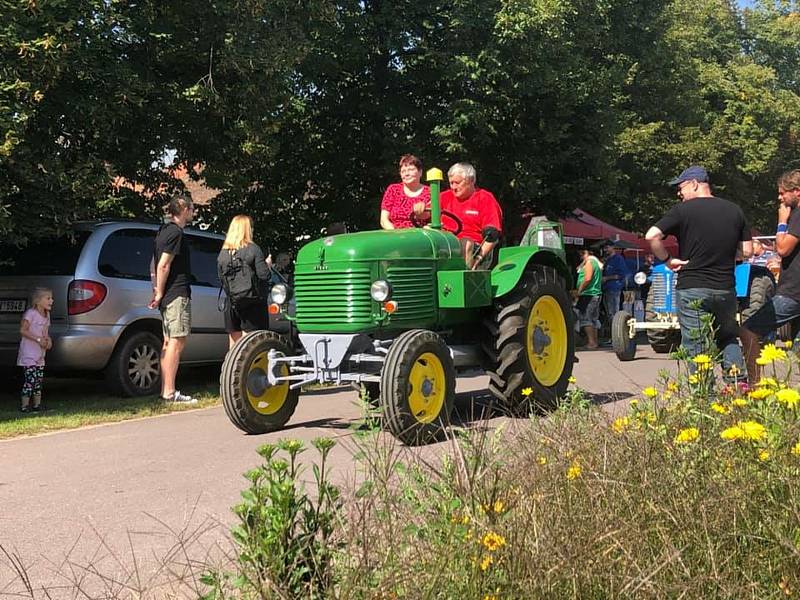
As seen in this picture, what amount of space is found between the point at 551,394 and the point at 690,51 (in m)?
35.0

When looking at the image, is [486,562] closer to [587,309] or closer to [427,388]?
[427,388]

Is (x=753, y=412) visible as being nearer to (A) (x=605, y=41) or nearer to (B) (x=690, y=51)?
(A) (x=605, y=41)

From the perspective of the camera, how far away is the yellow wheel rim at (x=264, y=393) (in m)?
6.86

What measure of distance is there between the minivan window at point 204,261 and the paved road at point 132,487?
2.52 m

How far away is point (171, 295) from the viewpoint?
8961 millimetres

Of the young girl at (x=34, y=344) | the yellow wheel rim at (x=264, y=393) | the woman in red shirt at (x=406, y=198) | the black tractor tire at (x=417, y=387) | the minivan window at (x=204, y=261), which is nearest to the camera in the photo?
the black tractor tire at (x=417, y=387)

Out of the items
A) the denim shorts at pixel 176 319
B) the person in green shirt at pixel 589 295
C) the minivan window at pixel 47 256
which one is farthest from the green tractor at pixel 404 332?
the person in green shirt at pixel 589 295

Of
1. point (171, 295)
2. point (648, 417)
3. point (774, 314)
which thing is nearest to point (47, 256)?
point (171, 295)

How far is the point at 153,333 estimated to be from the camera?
9750 mm

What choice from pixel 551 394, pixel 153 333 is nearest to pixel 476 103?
Result: pixel 153 333

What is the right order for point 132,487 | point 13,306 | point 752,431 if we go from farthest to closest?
point 13,306, point 132,487, point 752,431

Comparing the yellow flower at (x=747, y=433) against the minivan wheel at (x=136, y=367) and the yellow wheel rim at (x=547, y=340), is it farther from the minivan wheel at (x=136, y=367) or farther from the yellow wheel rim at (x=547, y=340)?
the minivan wheel at (x=136, y=367)

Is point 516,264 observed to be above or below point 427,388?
above

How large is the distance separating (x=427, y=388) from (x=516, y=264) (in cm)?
178
